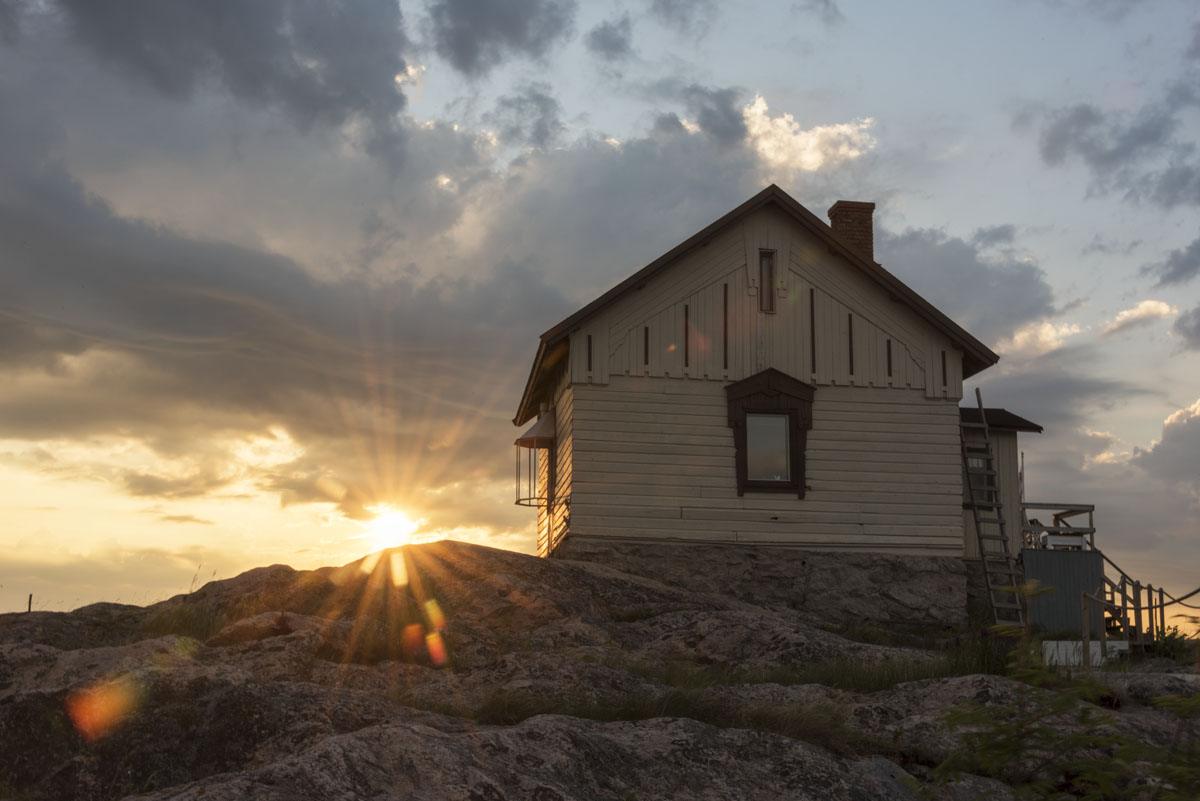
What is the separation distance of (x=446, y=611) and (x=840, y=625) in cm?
815

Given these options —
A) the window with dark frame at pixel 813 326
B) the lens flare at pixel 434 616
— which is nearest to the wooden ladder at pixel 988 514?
the window with dark frame at pixel 813 326

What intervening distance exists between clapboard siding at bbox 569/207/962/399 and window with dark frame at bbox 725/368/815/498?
322mm

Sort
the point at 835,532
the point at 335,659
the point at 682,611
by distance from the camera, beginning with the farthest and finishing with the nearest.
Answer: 1. the point at 835,532
2. the point at 682,611
3. the point at 335,659

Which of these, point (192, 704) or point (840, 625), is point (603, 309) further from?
point (192, 704)

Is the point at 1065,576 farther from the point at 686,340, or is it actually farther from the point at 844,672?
the point at 844,672

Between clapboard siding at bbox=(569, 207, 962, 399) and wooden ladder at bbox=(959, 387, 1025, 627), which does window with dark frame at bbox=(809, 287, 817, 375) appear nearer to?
clapboard siding at bbox=(569, 207, 962, 399)

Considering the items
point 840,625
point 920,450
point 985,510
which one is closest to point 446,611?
point 840,625

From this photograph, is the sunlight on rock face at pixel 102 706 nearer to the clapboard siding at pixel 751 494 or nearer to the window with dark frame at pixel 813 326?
the clapboard siding at pixel 751 494

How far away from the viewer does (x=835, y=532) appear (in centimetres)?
2170

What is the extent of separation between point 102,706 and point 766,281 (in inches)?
654

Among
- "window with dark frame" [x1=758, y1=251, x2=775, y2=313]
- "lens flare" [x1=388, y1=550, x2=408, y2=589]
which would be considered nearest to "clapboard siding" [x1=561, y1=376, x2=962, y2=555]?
"window with dark frame" [x1=758, y1=251, x2=775, y2=313]

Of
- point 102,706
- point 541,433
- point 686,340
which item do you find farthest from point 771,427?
point 102,706

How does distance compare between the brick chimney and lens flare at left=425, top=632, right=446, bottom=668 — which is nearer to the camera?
lens flare at left=425, top=632, right=446, bottom=668

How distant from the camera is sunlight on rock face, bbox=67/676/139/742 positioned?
25.4ft
